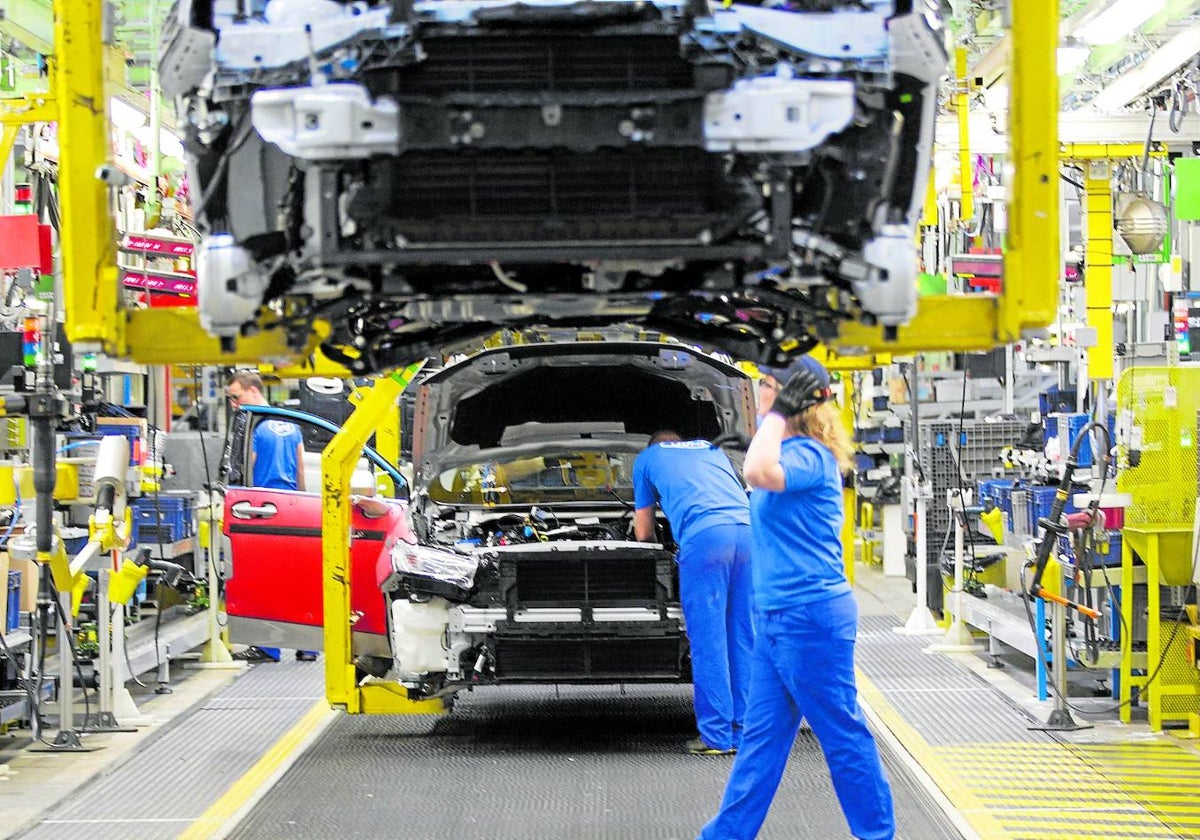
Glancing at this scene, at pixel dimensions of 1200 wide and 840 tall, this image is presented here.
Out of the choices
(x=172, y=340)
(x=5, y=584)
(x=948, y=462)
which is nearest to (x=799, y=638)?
(x=172, y=340)

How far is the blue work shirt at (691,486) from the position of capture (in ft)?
25.8

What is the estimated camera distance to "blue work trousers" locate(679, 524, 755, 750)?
780 cm

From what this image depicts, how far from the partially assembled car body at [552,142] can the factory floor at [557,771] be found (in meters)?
2.77

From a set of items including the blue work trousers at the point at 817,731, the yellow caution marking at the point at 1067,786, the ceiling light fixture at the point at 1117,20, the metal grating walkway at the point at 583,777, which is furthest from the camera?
the ceiling light fixture at the point at 1117,20

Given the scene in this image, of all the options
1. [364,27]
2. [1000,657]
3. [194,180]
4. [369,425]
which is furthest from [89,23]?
[1000,657]

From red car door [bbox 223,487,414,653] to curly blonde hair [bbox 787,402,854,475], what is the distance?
3642mm

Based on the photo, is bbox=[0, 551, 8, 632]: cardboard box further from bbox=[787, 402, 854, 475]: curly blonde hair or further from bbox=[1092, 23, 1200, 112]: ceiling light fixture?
bbox=[1092, 23, 1200, 112]: ceiling light fixture

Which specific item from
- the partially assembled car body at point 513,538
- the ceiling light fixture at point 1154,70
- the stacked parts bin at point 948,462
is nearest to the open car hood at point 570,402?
the partially assembled car body at point 513,538

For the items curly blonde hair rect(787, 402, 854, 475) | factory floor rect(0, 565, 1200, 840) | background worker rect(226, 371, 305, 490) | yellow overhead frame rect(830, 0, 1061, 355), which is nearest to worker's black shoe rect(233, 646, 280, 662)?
factory floor rect(0, 565, 1200, 840)

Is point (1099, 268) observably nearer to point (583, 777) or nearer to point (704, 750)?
point (704, 750)

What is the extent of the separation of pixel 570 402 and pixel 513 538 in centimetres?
124

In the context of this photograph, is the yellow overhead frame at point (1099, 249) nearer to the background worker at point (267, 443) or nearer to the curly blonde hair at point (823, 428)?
the curly blonde hair at point (823, 428)

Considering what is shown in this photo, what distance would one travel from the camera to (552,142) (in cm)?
449


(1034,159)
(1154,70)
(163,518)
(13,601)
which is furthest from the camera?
(163,518)
